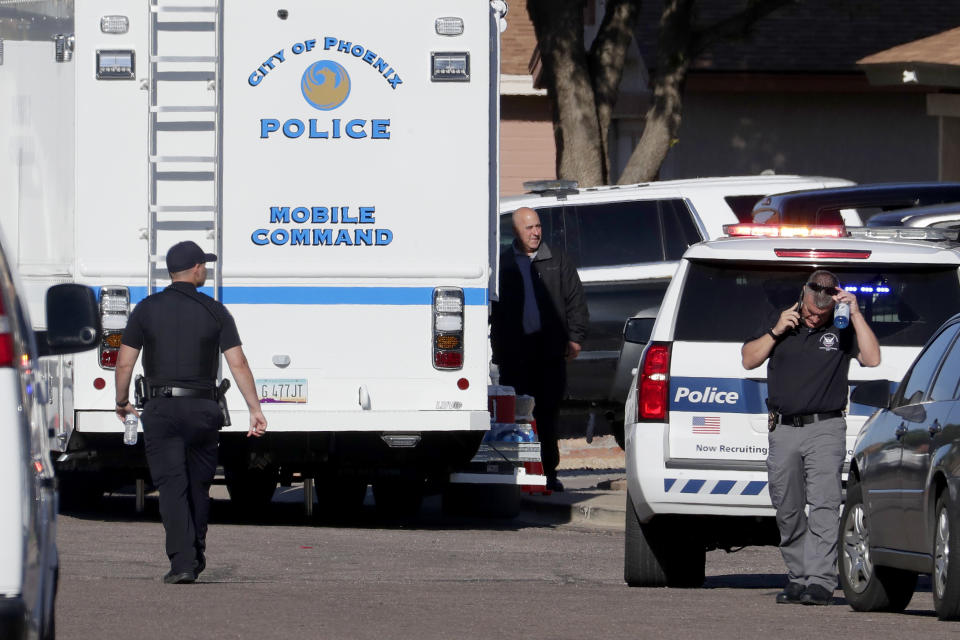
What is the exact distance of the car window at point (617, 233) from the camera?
1644 centimetres

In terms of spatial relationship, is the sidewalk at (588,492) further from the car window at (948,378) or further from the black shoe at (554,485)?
the car window at (948,378)

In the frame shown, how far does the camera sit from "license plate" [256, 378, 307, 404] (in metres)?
13.1

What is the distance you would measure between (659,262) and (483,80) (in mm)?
3499

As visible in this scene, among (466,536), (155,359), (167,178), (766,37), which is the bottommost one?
(466,536)

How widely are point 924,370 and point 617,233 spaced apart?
6854mm

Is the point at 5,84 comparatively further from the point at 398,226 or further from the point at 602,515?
the point at 602,515

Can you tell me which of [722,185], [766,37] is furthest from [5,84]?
[766,37]

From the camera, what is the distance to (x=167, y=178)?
13.1 meters

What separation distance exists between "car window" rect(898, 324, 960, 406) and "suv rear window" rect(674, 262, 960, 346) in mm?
572

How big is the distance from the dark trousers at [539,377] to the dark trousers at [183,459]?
4226 mm

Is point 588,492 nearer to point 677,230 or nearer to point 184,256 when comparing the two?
point 677,230

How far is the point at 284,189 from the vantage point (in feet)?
43.3

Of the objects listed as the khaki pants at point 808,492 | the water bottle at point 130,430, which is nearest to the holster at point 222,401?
the water bottle at point 130,430

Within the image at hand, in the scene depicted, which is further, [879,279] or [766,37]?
[766,37]
